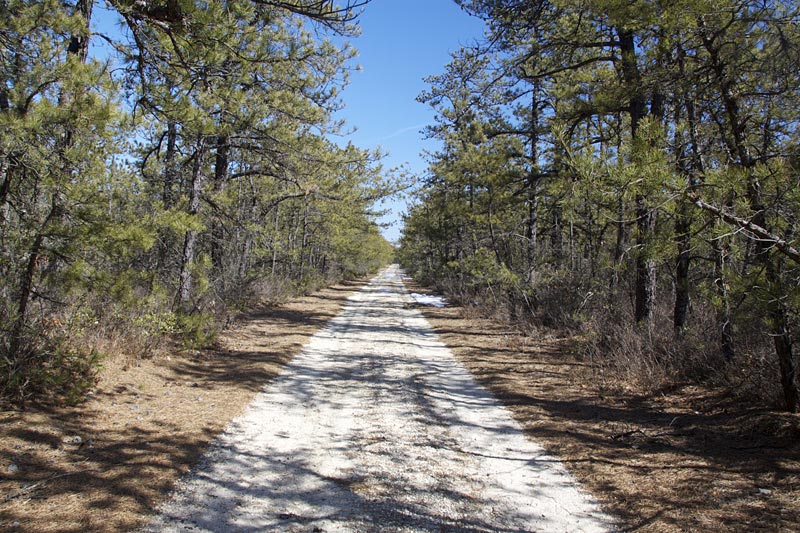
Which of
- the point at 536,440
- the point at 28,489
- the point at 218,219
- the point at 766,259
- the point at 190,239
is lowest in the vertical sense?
the point at 536,440

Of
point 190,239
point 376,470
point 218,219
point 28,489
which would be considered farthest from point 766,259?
point 218,219

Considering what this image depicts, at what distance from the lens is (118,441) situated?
14.7 feet

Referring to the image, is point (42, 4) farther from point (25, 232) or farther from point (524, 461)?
point (524, 461)

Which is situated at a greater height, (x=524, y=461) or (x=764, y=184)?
(x=764, y=184)

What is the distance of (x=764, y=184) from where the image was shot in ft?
15.6

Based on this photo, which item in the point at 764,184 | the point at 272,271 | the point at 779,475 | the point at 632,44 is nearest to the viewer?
the point at 779,475

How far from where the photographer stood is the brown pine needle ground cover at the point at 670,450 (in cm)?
342

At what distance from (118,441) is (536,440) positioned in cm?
412

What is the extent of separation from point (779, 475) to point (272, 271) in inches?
719

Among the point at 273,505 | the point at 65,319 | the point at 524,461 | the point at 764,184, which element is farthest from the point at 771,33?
the point at 65,319

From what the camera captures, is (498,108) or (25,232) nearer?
(25,232)

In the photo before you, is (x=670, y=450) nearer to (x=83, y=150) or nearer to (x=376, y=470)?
(x=376, y=470)

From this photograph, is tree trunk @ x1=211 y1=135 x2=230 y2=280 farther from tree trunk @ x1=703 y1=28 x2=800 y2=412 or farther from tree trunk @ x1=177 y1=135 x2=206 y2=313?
tree trunk @ x1=703 y1=28 x2=800 y2=412

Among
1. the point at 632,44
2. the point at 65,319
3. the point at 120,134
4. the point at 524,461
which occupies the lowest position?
the point at 524,461
